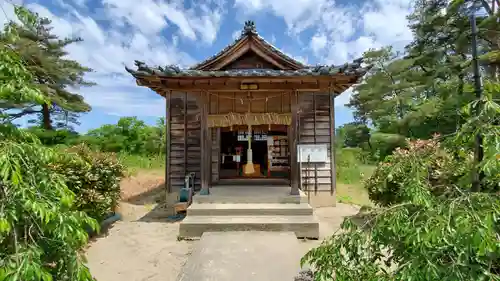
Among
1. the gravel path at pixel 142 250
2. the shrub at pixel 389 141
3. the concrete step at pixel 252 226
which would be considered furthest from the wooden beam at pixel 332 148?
the shrub at pixel 389 141

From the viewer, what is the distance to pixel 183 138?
30.1 ft

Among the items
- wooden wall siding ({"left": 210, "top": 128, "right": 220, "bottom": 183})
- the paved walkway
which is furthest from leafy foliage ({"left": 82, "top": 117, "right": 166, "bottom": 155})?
the paved walkway

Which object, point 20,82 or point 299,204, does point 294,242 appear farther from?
point 20,82

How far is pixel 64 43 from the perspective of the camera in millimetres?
18125

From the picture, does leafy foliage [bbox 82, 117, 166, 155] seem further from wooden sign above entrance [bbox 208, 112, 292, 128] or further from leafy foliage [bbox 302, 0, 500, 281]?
leafy foliage [bbox 302, 0, 500, 281]

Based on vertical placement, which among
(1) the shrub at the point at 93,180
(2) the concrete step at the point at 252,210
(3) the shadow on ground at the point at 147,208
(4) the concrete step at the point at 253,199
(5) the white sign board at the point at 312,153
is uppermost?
(5) the white sign board at the point at 312,153

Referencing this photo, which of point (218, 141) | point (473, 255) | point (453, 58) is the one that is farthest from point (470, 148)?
point (453, 58)

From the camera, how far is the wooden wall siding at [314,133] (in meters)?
9.22

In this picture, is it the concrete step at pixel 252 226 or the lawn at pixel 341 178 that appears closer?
the concrete step at pixel 252 226

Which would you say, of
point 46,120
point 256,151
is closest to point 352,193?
point 256,151

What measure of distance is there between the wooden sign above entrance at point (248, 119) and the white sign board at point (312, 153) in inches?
38.4

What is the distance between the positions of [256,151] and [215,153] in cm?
470

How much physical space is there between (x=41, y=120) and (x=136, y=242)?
16.8 metres

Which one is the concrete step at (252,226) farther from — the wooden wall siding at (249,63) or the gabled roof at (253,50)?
the wooden wall siding at (249,63)
